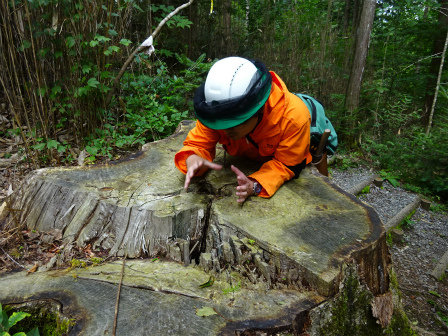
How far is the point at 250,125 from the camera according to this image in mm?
1632

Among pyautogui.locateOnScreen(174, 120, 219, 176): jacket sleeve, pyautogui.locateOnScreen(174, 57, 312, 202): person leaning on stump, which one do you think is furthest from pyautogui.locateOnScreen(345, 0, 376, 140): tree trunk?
pyautogui.locateOnScreen(174, 120, 219, 176): jacket sleeve

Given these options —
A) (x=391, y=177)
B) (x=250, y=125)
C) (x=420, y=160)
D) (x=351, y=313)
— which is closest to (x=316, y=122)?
(x=250, y=125)

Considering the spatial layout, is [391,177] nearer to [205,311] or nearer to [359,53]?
[359,53]

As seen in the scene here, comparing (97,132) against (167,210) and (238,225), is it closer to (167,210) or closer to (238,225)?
(167,210)

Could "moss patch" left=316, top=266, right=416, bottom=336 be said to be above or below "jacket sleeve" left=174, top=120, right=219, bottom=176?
below

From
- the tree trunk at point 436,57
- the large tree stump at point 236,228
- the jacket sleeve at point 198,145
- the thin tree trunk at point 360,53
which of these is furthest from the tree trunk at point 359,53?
the jacket sleeve at point 198,145

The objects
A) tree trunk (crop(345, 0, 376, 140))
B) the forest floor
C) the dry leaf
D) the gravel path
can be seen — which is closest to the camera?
the dry leaf

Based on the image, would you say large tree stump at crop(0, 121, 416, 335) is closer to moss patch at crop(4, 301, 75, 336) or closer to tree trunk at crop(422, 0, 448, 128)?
moss patch at crop(4, 301, 75, 336)

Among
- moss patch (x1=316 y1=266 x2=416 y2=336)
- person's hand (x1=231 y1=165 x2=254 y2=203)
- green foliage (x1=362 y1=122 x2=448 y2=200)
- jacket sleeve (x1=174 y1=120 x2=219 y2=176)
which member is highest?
jacket sleeve (x1=174 y1=120 x2=219 y2=176)

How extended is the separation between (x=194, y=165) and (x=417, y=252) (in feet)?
9.86

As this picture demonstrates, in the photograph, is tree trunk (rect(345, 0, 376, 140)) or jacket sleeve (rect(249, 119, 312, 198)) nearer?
jacket sleeve (rect(249, 119, 312, 198))

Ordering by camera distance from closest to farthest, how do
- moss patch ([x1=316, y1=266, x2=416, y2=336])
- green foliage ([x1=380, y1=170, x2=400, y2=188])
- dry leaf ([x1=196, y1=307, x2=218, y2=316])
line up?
dry leaf ([x1=196, y1=307, x2=218, y2=316])
moss patch ([x1=316, y1=266, x2=416, y2=336])
green foliage ([x1=380, y1=170, x2=400, y2=188])

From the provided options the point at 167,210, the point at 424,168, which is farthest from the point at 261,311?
the point at 424,168

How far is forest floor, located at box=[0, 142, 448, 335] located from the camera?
60.2 inches
